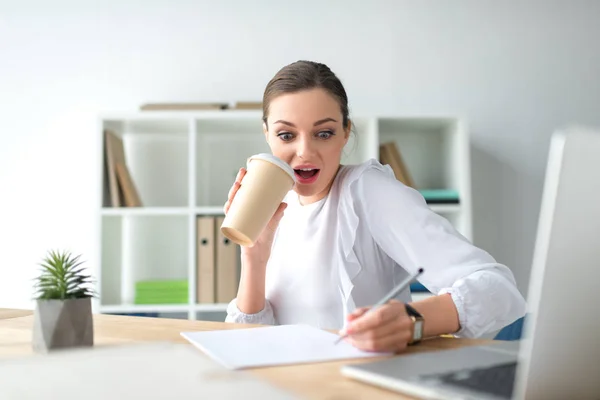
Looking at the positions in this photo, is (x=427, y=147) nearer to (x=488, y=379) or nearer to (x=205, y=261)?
(x=205, y=261)

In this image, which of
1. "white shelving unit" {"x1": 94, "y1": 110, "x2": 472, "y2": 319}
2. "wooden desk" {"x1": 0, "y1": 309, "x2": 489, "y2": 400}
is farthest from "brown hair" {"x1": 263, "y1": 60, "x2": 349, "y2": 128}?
"white shelving unit" {"x1": 94, "y1": 110, "x2": 472, "y2": 319}

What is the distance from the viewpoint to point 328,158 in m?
1.52

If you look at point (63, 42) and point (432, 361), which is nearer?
point (432, 361)

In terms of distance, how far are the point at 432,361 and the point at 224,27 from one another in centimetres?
292

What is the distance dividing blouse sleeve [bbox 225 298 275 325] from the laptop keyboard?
83cm

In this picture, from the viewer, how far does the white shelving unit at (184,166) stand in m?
2.99

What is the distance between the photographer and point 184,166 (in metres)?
3.28

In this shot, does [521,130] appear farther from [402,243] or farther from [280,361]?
[280,361]

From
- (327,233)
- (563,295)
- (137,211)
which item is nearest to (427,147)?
(137,211)

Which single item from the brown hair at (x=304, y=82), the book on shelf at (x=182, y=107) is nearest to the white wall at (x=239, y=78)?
the book on shelf at (x=182, y=107)

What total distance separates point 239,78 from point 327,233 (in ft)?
6.35

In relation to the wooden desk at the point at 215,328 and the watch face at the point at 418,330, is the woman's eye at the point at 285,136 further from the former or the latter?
the watch face at the point at 418,330

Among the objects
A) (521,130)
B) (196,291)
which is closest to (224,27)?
(196,291)

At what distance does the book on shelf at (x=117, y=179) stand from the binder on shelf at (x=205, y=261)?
0.36 metres
